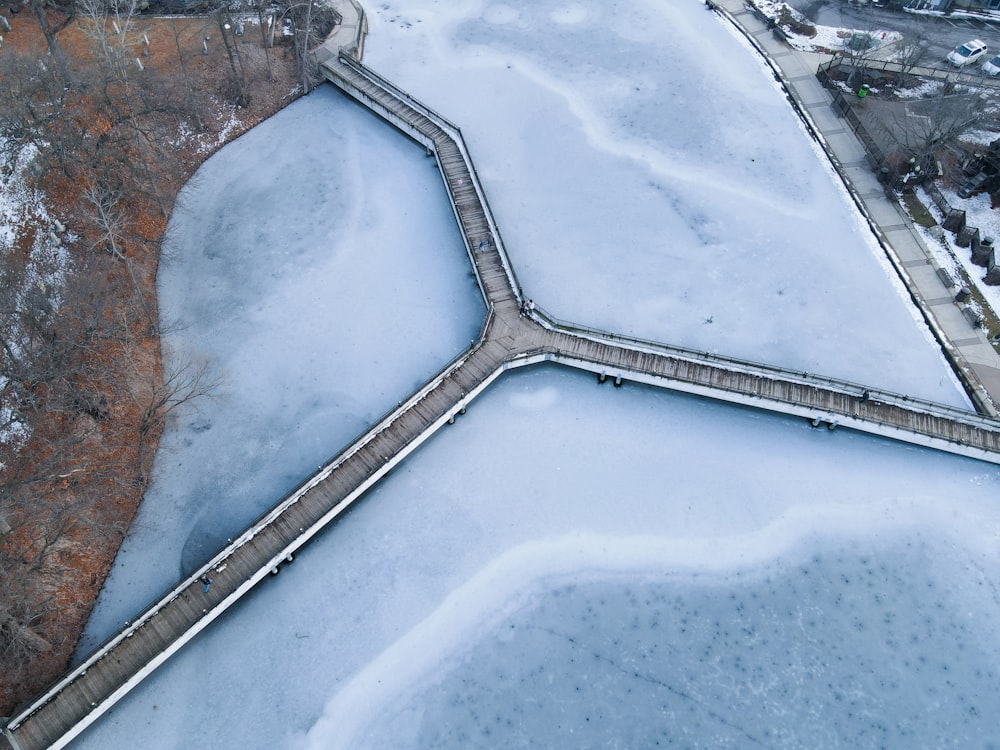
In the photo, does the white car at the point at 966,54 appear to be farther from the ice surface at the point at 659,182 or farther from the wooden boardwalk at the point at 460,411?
the wooden boardwalk at the point at 460,411

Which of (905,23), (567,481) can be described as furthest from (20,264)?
(905,23)

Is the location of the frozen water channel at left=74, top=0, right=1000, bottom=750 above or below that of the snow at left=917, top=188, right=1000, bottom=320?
below

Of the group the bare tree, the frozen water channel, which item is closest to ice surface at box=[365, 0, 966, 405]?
the frozen water channel

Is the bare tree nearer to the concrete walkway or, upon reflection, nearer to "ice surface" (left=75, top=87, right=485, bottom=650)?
the concrete walkway

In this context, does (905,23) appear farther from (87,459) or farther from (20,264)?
(87,459)

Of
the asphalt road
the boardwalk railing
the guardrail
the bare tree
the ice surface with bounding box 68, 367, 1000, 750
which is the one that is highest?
the asphalt road

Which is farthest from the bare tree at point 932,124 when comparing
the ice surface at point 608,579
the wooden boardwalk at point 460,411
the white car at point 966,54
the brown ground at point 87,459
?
the brown ground at point 87,459

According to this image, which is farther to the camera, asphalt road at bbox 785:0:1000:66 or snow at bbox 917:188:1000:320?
asphalt road at bbox 785:0:1000:66

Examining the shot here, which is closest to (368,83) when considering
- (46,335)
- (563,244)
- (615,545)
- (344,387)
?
(563,244)
